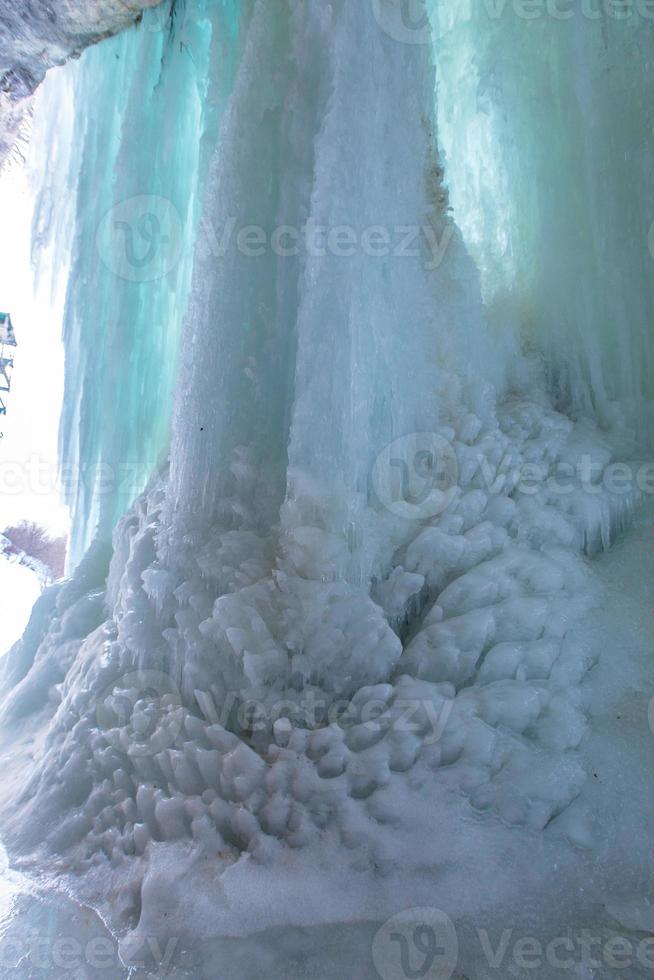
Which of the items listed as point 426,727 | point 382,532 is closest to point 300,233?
point 382,532

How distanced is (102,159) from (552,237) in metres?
3.09

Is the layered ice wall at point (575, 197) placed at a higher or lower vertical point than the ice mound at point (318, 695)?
higher

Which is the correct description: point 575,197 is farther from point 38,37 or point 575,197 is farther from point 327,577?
point 38,37

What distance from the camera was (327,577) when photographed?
2387 mm

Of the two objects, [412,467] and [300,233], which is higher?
[300,233]

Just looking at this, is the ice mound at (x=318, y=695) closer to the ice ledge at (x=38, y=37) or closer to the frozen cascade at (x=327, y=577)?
the frozen cascade at (x=327, y=577)

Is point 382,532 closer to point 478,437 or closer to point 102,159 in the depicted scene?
point 478,437

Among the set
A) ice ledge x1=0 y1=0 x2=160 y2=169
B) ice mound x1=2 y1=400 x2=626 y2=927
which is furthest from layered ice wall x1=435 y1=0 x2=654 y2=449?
ice ledge x1=0 y1=0 x2=160 y2=169

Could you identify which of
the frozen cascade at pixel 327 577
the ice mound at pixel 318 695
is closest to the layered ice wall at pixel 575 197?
the frozen cascade at pixel 327 577

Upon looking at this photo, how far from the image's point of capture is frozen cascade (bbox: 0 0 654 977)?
2029 millimetres

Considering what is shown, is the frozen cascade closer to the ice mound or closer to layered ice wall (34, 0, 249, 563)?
the ice mound

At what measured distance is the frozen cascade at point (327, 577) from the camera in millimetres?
2029

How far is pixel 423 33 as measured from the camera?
3.13 m

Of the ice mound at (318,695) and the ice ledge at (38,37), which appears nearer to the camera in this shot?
the ice mound at (318,695)
